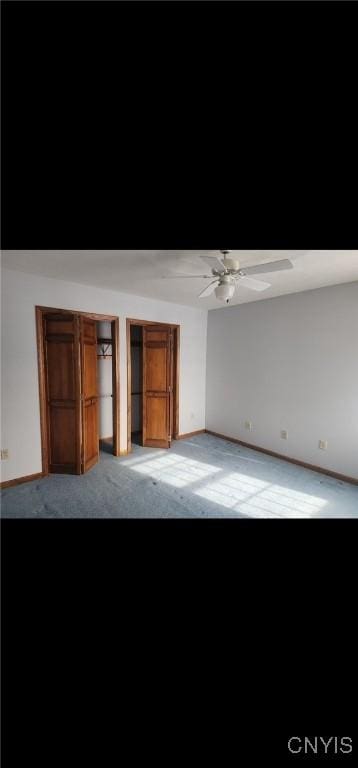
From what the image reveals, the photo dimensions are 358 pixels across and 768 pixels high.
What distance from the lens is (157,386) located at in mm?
4098

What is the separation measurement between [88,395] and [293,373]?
8.38 feet

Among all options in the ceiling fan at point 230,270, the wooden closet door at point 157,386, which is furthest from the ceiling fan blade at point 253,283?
the wooden closet door at point 157,386

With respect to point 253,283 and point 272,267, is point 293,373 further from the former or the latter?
point 272,267

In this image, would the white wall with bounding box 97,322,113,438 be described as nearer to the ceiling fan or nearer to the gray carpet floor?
the gray carpet floor

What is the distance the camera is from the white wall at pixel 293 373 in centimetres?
307

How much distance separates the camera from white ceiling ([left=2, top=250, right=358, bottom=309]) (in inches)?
87.0

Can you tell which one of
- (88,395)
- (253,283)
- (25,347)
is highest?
(253,283)

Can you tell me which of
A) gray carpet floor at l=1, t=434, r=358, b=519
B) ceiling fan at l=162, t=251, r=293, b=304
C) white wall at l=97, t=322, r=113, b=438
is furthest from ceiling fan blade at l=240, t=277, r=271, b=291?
white wall at l=97, t=322, r=113, b=438

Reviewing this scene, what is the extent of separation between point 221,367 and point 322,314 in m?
1.74

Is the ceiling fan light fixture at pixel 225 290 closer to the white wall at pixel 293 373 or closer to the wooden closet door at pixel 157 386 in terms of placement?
the white wall at pixel 293 373

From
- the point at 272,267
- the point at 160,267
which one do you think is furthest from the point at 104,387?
the point at 272,267
